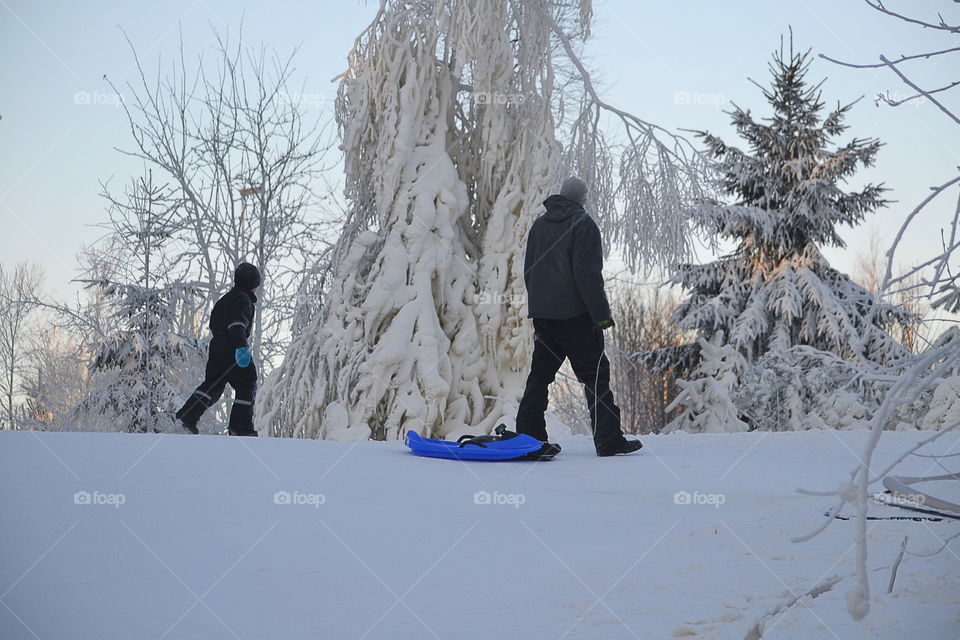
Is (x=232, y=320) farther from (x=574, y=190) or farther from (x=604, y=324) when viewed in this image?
(x=604, y=324)

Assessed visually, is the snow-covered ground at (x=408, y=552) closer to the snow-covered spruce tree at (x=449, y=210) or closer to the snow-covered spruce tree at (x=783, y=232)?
the snow-covered spruce tree at (x=449, y=210)

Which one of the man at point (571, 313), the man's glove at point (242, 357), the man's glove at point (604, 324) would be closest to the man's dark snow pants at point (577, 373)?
the man at point (571, 313)

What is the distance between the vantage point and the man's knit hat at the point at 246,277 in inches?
252

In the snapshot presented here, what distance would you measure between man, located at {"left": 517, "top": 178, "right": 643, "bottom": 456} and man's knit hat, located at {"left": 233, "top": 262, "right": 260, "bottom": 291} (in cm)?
242

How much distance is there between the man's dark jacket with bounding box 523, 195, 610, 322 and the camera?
4.78m

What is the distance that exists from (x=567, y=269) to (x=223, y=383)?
2933 millimetres

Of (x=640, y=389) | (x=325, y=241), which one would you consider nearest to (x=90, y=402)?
(x=325, y=241)

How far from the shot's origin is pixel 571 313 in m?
4.86

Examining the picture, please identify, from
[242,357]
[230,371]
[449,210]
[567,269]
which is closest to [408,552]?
[567,269]

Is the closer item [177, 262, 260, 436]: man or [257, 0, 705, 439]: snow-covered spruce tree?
[177, 262, 260, 436]: man

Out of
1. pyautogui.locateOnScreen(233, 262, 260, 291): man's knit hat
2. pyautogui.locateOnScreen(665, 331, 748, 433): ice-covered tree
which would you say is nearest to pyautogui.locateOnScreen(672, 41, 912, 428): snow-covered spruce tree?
pyautogui.locateOnScreen(665, 331, 748, 433): ice-covered tree

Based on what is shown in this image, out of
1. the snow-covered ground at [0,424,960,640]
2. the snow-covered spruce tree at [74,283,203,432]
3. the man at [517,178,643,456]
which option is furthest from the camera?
the snow-covered spruce tree at [74,283,203,432]

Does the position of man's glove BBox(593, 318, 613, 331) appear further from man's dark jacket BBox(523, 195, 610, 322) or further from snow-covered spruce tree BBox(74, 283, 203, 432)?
snow-covered spruce tree BBox(74, 283, 203, 432)

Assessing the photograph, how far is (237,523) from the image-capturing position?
9.27 feet
